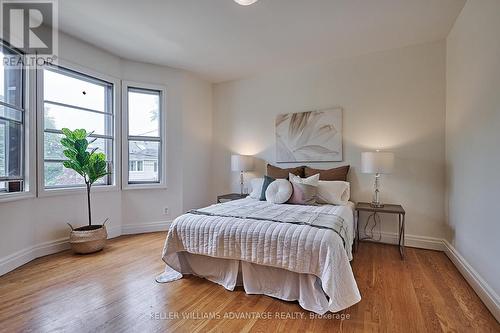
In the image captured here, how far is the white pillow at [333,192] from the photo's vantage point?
3.03 m

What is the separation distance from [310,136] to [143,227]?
3.03m

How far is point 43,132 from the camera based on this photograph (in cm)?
285

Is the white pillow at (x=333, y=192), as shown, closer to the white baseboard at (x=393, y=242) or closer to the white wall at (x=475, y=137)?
the white baseboard at (x=393, y=242)

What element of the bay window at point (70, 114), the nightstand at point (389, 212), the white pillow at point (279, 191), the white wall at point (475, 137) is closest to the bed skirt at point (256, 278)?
the white pillow at point (279, 191)

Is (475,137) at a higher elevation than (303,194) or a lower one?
higher

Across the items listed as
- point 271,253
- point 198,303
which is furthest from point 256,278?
point 198,303

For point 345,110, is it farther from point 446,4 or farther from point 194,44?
point 194,44

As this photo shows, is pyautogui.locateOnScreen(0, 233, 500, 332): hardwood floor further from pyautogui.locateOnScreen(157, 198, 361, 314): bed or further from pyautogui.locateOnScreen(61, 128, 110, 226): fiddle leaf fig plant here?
pyautogui.locateOnScreen(61, 128, 110, 226): fiddle leaf fig plant

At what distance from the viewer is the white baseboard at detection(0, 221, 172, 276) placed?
2434 millimetres

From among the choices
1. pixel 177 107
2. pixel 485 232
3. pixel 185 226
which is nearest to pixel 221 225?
pixel 185 226

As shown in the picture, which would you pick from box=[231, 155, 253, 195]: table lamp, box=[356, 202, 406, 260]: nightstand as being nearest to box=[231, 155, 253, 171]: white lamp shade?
box=[231, 155, 253, 195]: table lamp

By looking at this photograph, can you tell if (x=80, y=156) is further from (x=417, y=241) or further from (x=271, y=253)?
(x=417, y=241)

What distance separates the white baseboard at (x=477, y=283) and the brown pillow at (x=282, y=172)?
196 centimetres

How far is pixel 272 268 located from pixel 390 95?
2816 mm
